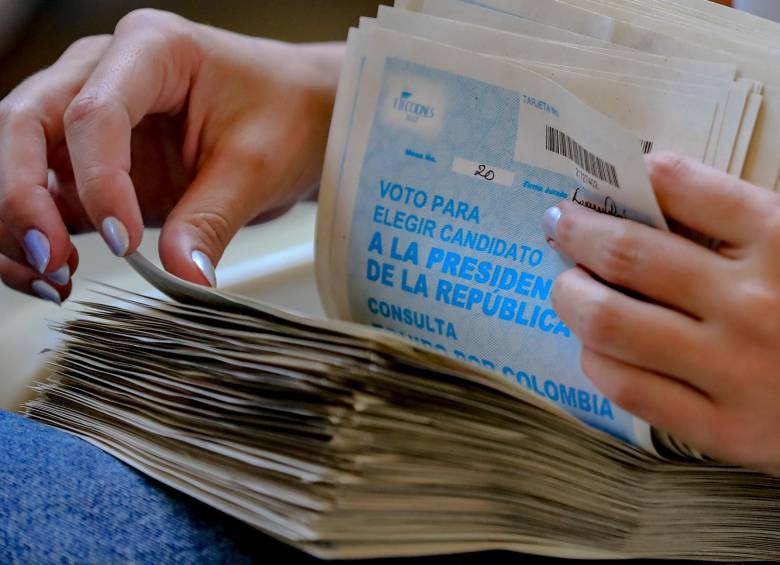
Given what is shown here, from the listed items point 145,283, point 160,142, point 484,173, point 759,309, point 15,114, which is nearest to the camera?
point 759,309

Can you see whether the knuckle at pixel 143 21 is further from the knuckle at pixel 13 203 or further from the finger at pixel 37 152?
the knuckle at pixel 13 203

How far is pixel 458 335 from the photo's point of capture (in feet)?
1.54

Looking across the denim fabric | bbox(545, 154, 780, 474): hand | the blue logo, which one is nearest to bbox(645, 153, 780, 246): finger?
bbox(545, 154, 780, 474): hand

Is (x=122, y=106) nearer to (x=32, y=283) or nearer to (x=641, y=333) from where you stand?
(x=32, y=283)

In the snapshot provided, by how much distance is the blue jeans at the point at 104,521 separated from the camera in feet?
1.10

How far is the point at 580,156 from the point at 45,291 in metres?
0.40

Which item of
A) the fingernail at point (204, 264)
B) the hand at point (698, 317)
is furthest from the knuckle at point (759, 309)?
the fingernail at point (204, 264)

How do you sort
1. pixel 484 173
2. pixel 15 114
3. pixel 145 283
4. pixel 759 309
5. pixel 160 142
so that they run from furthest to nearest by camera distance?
pixel 145 283 < pixel 160 142 < pixel 15 114 < pixel 484 173 < pixel 759 309

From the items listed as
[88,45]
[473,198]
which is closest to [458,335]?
[473,198]

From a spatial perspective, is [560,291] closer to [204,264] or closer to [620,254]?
[620,254]

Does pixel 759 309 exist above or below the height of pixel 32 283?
above

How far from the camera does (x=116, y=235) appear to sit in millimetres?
478

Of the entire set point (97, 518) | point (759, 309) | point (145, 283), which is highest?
point (759, 309)

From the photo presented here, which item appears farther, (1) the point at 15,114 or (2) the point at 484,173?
(1) the point at 15,114
